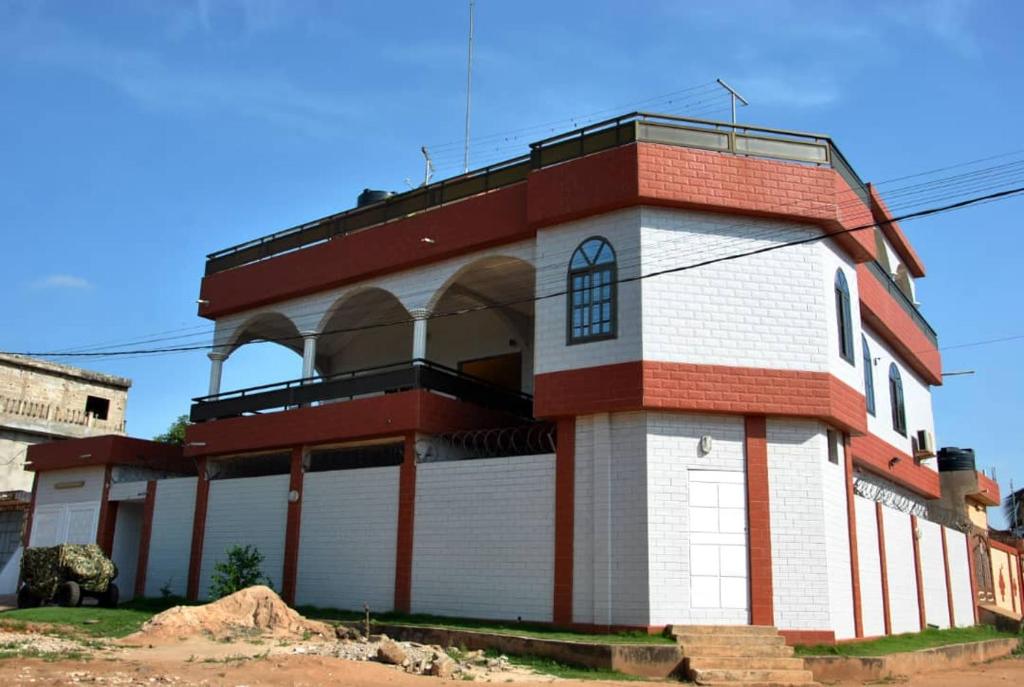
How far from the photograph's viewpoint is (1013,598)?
106ft

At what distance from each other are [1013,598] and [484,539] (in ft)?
81.0

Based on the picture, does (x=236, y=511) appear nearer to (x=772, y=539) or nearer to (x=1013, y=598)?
(x=772, y=539)

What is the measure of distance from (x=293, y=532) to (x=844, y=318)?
12043mm

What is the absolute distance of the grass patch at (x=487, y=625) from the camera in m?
13.9

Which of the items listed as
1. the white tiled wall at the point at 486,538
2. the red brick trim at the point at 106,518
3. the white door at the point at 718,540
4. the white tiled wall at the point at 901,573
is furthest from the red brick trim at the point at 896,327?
the red brick trim at the point at 106,518

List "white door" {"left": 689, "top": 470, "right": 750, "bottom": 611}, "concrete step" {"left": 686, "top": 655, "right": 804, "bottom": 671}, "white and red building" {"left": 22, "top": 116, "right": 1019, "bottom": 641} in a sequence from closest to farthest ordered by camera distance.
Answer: "concrete step" {"left": 686, "top": 655, "right": 804, "bottom": 671}, "white door" {"left": 689, "top": 470, "right": 750, "bottom": 611}, "white and red building" {"left": 22, "top": 116, "right": 1019, "bottom": 641}

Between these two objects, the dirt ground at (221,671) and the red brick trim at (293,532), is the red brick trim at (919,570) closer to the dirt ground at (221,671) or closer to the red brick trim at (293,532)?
the dirt ground at (221,671)

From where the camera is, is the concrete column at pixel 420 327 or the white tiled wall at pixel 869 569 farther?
the concrete column at pixel 420 327

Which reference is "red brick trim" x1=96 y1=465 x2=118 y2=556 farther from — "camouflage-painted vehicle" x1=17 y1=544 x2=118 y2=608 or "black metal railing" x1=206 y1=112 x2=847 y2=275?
"black metal railing" x1=206 y1=112 x2=847 y2=275

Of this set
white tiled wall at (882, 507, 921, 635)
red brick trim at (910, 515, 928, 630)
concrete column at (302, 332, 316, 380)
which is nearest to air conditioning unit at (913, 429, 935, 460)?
red brick trim at (910, 515, 928, 630)

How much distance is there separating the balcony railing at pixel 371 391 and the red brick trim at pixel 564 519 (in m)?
3.72

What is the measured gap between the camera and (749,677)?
42.0ft

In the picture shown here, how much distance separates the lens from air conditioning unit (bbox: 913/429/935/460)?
24.1 meters

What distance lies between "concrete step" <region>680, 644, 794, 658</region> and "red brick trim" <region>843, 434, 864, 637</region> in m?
2.66
